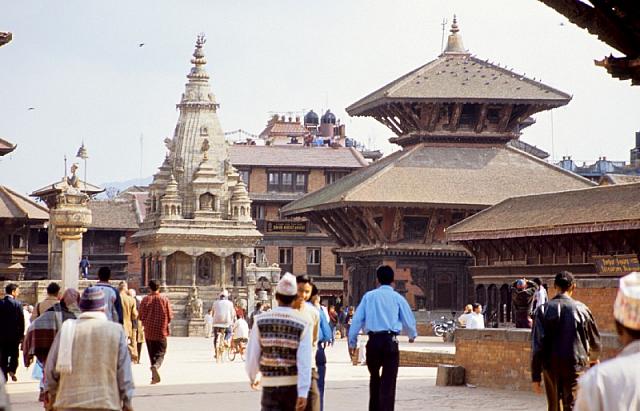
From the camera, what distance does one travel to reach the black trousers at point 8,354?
2072 cm

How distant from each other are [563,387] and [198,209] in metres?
68.8

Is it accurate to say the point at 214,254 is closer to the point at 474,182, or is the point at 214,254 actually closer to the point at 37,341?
the point at 474,182

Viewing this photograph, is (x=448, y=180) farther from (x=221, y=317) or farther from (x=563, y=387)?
(x=563, y=387)

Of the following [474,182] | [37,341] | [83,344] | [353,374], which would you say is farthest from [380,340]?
[474,182]

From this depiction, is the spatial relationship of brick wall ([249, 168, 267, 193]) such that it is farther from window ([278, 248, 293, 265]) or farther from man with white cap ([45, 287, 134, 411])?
man with white cap ([45, 287, 134, 411])

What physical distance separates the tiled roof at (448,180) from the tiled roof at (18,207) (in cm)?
1850

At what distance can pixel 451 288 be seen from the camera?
2269 inches

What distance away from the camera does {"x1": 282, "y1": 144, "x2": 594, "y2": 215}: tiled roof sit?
5531cm

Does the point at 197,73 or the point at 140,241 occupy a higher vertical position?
the point at 197,73

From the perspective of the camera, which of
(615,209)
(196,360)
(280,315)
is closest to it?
(280,315)

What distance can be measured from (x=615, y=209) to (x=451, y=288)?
19.8 metres

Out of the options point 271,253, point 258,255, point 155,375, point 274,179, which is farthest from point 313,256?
point 155,375

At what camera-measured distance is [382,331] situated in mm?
15328

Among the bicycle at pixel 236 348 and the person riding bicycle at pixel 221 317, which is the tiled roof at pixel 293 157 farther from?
the person riding bicycle at pixel 221 317
